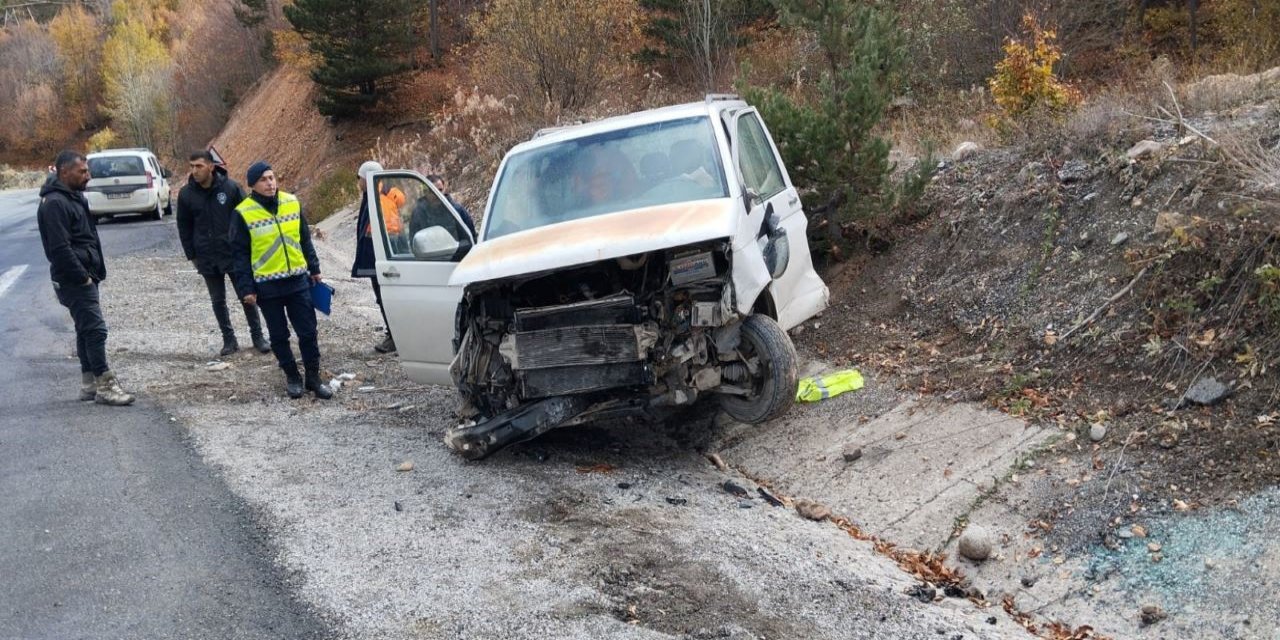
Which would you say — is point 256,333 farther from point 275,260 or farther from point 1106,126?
point 1106,126

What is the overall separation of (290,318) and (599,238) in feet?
10.6

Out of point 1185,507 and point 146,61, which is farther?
point 146,61

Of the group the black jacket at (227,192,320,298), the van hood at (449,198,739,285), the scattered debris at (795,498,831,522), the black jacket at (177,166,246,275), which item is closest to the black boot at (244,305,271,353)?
the black jacket at (177,166,246,275)

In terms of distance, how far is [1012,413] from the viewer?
6355 millimetres

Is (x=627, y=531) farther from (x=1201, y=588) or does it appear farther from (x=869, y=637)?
(x=1201, y=588)

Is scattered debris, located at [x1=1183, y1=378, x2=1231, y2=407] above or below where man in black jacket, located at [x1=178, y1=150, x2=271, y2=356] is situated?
below

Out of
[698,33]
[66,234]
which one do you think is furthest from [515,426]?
[698,33]

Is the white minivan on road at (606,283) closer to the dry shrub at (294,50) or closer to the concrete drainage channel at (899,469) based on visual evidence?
the concrete drainage channel at (899,469)

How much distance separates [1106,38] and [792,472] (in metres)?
14.7

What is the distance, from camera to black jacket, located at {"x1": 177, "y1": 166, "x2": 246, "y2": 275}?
9.24 metres

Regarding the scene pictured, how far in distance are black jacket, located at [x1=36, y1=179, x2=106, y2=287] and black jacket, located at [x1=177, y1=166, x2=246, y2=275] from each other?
4.81ft

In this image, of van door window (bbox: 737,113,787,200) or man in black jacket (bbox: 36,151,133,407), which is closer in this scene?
van door window (bbox: 737,113,787,200)

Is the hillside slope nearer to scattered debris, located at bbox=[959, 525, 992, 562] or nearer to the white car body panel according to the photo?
the white car body panel

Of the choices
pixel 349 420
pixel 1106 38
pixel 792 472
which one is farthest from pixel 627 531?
pixel 1106 38
